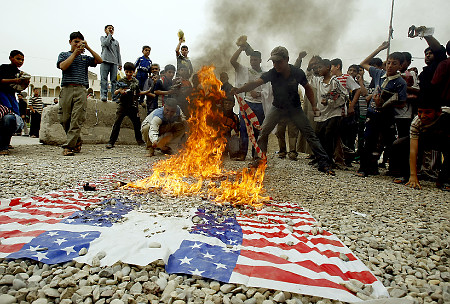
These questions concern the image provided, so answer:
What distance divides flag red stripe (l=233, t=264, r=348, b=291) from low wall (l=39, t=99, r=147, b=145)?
30.7 ft

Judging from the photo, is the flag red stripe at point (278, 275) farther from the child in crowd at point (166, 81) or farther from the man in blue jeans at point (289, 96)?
the child in crowd at point (166, 81)

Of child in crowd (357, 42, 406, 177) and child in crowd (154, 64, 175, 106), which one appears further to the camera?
child in crowd (154, 64, 175, 106)

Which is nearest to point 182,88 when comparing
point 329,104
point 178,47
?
point 178,47

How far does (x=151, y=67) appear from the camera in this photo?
9867 mm

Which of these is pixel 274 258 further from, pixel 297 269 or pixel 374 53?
pixel 374 53

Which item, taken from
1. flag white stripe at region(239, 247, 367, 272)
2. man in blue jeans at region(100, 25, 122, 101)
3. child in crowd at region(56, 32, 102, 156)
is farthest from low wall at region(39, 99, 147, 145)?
flag white stripe at region(239, 247, 367, 272)

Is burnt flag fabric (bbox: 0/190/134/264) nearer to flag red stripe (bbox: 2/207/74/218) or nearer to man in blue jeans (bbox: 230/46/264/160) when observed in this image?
flag red stripe (bbox: 2/207/74/218)

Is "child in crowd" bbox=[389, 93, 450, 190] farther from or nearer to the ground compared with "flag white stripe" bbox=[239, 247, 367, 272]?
farther from the ground

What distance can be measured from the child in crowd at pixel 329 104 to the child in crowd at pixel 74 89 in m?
5.91

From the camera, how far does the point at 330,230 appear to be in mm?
2971

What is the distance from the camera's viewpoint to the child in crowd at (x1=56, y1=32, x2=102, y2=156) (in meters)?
7.11

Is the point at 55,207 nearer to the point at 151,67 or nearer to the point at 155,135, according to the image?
the point at 155,135

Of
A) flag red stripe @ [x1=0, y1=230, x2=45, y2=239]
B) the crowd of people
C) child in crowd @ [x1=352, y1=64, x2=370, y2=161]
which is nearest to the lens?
flag red stripe @ [x1=0, y1=230, x2=45, y2=239]

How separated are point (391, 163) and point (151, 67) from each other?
315 inches
